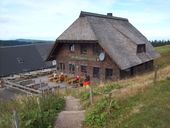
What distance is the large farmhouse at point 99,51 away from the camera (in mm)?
26266

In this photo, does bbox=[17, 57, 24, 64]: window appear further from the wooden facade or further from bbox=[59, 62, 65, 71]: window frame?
bbox=[59, 62, 65, 71]: window frame

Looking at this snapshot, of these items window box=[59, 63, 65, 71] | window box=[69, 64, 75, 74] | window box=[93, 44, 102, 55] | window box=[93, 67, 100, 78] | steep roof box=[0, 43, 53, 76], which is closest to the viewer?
window box=[93, 44, 102, 55]

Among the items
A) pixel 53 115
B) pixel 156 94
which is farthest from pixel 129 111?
A: pixel 53 115

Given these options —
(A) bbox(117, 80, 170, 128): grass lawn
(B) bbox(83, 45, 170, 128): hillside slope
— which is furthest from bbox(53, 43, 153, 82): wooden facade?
(B) bbox(83, 45, 170, 128): hillside slope

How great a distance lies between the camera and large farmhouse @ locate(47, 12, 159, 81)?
86.2 feet

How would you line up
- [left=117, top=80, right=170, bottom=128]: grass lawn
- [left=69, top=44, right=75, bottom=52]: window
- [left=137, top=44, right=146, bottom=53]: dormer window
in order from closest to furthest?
1. [left=117, top=80, right=170, bottom=128]: grass lawn
2. [left=137, top=44, right=146, bottom=53]: dormer window
3. [left=69, top=44, right=75, bottom=52]: window

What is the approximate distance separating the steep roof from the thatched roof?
9.96m

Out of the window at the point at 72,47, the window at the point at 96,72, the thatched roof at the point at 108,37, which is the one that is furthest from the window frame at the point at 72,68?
the window at the point at 96,72

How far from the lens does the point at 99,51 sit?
27453mm

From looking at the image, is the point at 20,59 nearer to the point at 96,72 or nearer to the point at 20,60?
the point at 20,60

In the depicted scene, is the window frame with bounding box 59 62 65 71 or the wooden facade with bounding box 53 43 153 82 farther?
the window frame with bounding box 59 62 65 71

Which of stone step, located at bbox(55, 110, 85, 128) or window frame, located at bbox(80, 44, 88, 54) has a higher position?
window frame, located at bbox(80, 44, 88, 54)

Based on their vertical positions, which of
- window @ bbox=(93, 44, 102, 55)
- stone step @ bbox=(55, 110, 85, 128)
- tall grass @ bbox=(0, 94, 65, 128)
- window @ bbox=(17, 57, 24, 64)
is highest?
window @ bbox=(93, 44, 102, 55)

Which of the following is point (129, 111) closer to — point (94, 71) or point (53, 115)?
point (53, 115)
